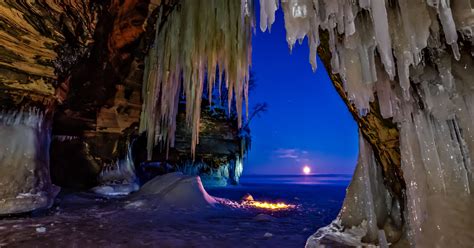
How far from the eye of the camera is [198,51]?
257 inches

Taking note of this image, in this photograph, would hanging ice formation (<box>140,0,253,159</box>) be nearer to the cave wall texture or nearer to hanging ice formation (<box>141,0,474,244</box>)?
the cave wall texture

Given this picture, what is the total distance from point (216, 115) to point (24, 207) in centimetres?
843

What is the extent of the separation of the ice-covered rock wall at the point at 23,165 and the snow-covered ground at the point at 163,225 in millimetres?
299

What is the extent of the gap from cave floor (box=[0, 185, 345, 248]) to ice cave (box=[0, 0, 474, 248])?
0.04 metres

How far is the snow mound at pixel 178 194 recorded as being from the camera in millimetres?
6836

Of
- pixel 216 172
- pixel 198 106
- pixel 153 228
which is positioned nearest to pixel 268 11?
pixel 153 228

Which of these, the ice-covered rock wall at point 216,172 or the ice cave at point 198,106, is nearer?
the ice cave at point 198,106

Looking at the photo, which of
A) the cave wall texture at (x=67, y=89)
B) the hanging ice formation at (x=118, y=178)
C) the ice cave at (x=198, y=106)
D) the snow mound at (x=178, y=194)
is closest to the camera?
the ice cave at (x=198, y=106)

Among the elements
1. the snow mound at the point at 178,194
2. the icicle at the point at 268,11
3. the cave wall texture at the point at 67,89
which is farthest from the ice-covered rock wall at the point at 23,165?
the icicle at the point at 268,11

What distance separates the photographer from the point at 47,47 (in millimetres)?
5406

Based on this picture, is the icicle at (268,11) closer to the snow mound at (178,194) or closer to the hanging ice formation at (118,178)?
the snow mound at (178,194)

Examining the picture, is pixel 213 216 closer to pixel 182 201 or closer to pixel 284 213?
pixel 182 201

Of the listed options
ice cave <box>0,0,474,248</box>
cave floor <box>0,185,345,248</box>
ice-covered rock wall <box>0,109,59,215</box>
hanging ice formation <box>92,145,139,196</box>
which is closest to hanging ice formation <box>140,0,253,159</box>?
ice cave <box>0,0,474,248</box>

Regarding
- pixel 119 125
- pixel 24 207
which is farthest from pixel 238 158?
pixel 24 207
